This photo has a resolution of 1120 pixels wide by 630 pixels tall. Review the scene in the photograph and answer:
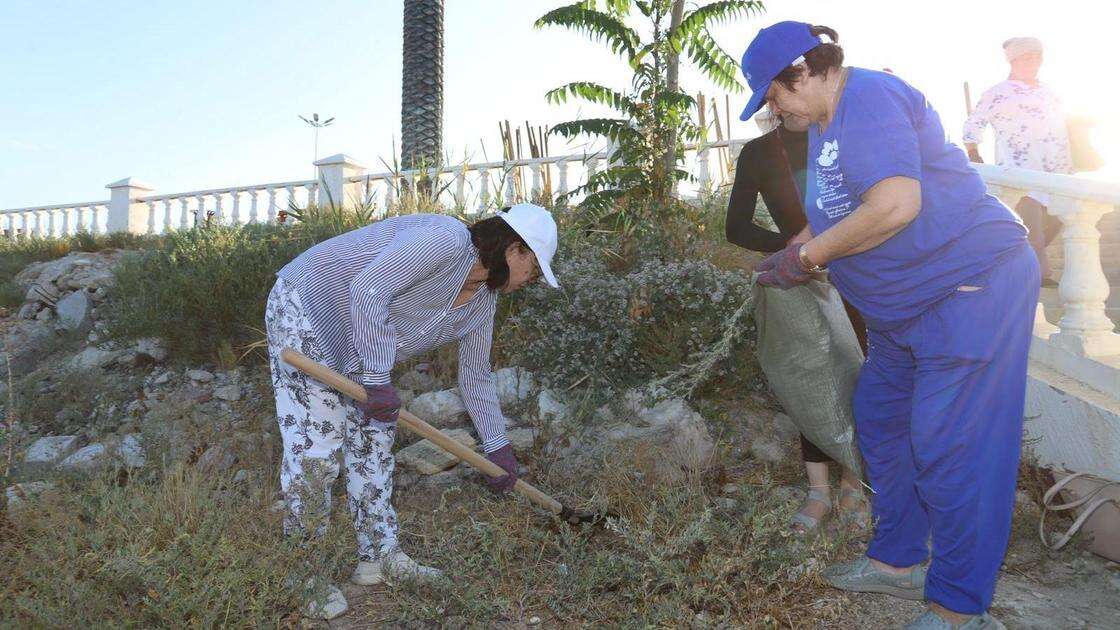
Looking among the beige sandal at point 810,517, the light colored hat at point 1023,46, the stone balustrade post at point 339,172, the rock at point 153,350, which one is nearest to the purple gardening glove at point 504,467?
the beige sandal at point 810,517

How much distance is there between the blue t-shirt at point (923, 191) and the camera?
2061 millimetres

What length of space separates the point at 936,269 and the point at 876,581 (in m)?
1.15

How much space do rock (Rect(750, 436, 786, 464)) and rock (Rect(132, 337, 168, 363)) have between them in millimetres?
4389

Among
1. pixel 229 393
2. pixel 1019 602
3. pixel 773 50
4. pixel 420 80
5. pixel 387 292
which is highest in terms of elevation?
pixel 420 80

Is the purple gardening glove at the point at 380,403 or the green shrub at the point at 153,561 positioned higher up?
the purple gardening glove at the point at 380,403

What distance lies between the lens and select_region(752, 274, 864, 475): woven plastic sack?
9.54ft

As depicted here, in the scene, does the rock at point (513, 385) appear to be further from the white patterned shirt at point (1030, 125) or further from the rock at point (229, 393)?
the white patterned shirt at point (1030, 125)

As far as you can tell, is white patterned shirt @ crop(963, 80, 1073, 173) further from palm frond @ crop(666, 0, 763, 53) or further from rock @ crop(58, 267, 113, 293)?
rock @ crop(58, 267, 113, 293)

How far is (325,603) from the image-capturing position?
2557 mm

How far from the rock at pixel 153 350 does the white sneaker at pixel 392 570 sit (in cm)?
369

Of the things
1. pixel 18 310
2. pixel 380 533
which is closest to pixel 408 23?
pixel 18 310

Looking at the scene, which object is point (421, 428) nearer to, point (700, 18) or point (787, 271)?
point (787, 271)

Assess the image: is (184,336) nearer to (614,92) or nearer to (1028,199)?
(614,92)

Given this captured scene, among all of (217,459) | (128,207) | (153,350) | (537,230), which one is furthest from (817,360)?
(128,207)
